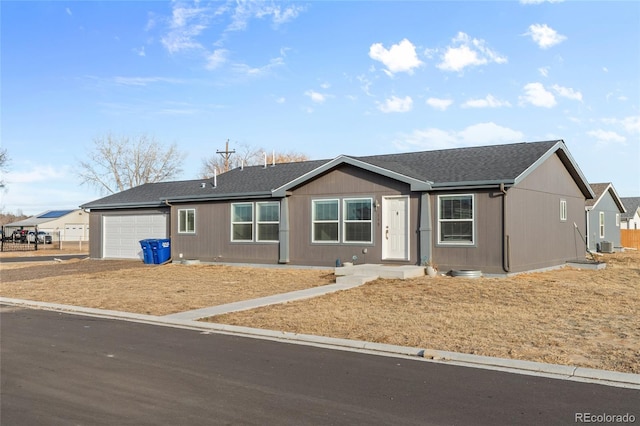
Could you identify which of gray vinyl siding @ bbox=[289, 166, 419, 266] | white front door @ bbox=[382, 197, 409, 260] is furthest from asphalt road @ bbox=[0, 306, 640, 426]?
gray vinyl siding @ bbox=[289, 166, 419, 266]

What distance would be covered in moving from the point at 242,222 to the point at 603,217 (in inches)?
879

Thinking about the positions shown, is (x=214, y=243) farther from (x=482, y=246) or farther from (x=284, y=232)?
(x=482, y=246)

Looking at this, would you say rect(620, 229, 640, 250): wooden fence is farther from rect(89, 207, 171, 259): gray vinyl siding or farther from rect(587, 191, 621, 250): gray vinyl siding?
rect(89, 207, 171, 259): gray vinyl siding

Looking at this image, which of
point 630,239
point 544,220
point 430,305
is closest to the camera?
point 430,305

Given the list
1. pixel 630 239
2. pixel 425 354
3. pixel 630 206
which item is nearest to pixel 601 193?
pixel 630 239

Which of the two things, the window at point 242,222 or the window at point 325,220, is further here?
the window at point 242,222

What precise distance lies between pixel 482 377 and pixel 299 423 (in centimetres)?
272

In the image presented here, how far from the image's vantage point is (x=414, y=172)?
18.9m

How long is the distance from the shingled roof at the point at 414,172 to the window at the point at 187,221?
1.88ft

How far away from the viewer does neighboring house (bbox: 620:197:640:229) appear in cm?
5011

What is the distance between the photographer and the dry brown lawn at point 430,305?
27.8 ft

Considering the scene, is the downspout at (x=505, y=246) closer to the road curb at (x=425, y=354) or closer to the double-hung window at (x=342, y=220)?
the double-hung window at (x=342, y=220)

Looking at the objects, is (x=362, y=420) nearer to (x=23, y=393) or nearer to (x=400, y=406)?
(x=400, y=406)

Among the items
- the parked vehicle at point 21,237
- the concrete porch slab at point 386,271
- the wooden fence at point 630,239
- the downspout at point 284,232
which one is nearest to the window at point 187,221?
the downspout at point 284,232
